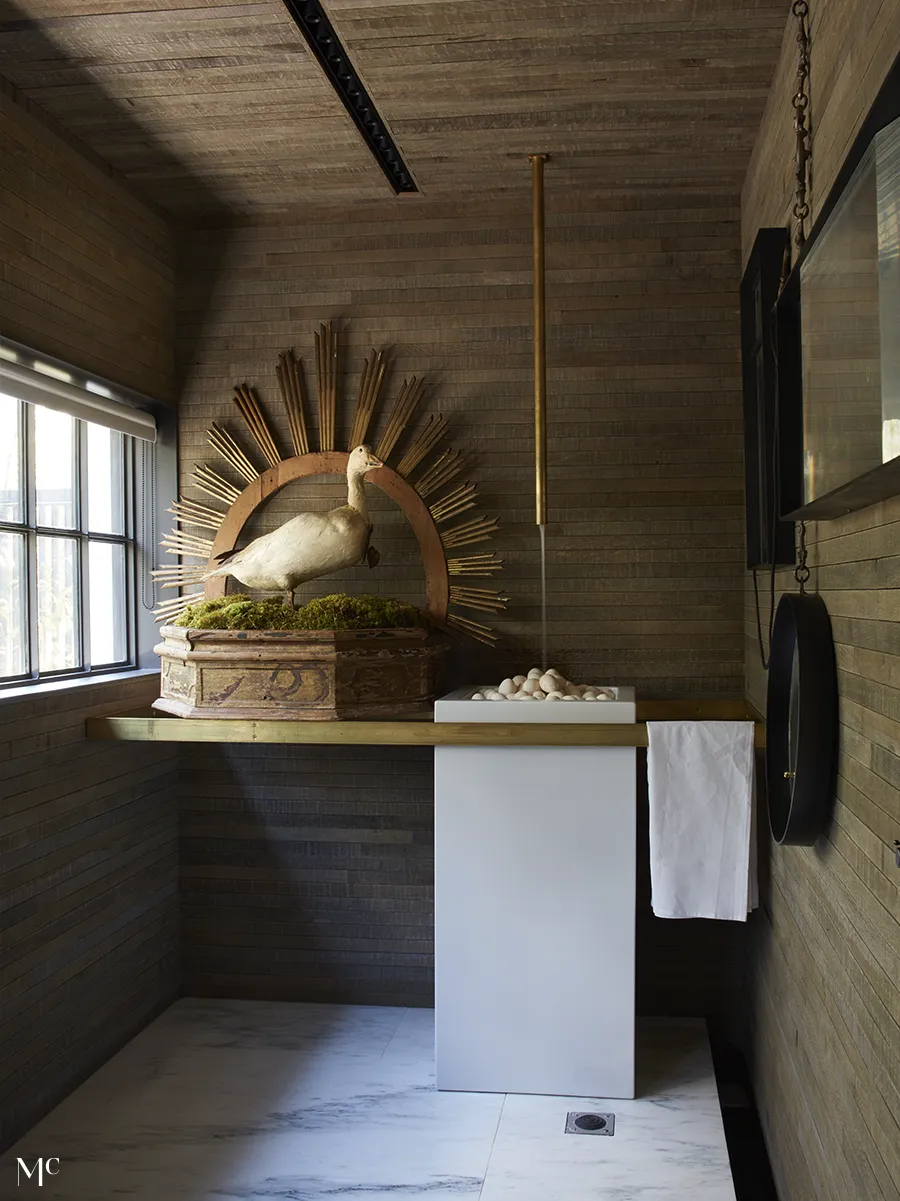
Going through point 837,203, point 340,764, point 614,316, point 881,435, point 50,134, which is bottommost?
point 340,764

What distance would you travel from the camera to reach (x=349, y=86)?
2988 mm

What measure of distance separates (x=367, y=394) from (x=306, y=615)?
89cm

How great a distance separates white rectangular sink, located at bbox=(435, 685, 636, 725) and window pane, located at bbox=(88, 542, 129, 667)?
48.6 inches

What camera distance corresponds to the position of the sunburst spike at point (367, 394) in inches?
150

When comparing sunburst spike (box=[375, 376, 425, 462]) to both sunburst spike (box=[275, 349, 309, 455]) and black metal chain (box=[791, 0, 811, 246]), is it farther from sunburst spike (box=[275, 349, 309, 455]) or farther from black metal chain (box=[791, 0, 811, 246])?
black metal chain (box=[791, 0, 811, 246])

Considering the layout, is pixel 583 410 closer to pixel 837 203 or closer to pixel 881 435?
pixel 837 203

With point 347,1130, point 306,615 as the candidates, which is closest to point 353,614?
point 306,615

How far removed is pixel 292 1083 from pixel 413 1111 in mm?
392

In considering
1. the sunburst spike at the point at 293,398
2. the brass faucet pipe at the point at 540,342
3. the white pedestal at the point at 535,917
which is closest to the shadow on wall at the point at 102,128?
the sunburst spike at the point at 293,398

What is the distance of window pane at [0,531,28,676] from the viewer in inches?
120

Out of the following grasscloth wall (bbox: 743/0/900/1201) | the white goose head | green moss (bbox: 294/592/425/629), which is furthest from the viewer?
the white goose head

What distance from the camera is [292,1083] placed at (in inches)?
128

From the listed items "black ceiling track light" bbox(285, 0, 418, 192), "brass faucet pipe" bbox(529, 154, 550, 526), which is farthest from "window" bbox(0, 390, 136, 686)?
"brass faucet pipe" bbox(529, 154, 550, 526)

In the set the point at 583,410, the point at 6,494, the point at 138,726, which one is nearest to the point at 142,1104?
the point at 138,726
